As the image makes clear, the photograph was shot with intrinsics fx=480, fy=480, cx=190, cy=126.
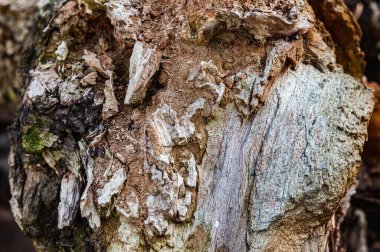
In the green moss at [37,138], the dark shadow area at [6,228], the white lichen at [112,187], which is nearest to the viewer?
the white lichen at [112,187]

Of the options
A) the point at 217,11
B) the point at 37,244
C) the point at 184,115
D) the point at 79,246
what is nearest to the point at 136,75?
the point at 184,115

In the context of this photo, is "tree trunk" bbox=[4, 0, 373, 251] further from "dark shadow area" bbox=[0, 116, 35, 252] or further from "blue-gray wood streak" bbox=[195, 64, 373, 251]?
"dark shadow area" bbox=[0, 116, 35, 252]

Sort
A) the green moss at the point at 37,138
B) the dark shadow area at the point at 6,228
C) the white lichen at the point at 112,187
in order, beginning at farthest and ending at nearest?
1. the dark shadow area at the point at 6,228
2. the green moss at the point at 37,138
3. the white lichen at the point at 112,187

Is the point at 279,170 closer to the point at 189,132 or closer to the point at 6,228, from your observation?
the point at 189,132

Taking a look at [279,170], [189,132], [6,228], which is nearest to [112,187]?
[189,132]

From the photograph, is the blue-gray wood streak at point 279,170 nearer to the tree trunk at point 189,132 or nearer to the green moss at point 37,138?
the tree trunk at point 189,132

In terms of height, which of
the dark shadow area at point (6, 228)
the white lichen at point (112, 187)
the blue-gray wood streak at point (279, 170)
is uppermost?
the blue-gray wood streak at point (279, 170)

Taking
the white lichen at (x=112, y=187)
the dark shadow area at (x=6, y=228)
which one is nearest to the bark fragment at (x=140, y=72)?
the white lichen at (x=112, y=187)

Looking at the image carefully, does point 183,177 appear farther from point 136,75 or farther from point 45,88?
point 45,88
